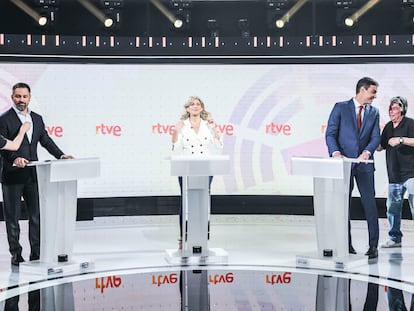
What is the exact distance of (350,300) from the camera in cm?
450

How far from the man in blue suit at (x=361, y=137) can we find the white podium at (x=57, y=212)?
93.5 inches

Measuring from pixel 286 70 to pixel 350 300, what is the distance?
542cm

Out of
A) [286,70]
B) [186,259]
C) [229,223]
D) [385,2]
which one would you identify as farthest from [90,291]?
[385,2]

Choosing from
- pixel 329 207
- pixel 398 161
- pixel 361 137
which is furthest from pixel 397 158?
pixel 329 207

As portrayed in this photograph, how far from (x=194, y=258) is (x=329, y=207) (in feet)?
4.15

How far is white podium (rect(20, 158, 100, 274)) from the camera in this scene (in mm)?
5453

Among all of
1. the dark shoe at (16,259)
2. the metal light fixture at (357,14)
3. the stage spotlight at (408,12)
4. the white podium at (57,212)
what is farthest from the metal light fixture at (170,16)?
the dark shoe at (16,259)

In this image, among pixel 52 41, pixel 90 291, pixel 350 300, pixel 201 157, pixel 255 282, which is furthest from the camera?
pixel 52 41

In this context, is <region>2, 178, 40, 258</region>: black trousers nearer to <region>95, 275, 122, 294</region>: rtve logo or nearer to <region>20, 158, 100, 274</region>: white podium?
<region>20, 158, 100, 274</region>: white podium

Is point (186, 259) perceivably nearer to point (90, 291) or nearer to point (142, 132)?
point (90, 291)

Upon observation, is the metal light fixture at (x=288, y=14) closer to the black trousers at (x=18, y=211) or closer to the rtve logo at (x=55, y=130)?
the rtve logo at (x=55, y=130)

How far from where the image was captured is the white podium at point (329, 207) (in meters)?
5.57

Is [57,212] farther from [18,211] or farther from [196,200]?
[196,200]

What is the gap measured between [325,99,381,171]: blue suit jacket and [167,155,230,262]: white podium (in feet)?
4.04
